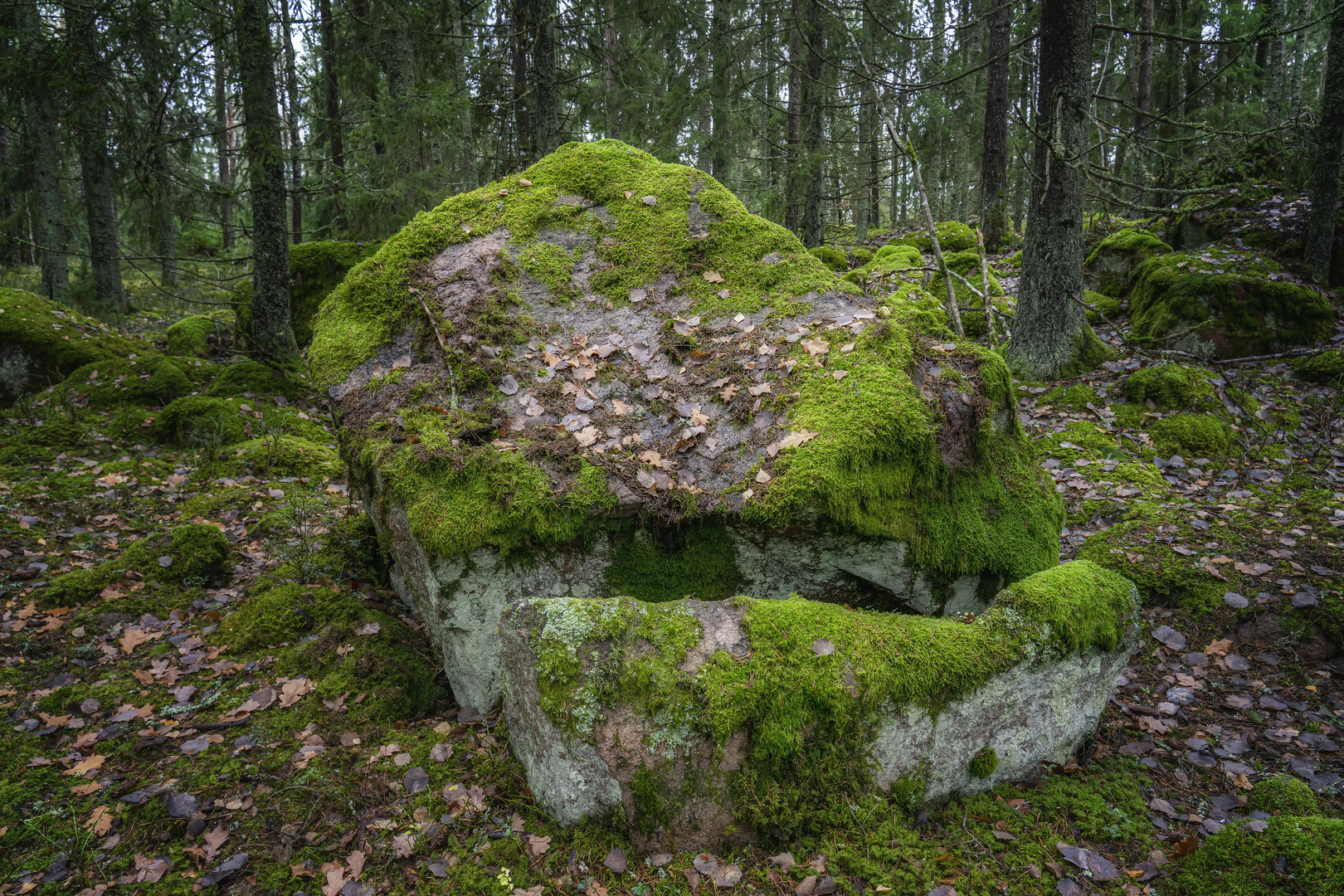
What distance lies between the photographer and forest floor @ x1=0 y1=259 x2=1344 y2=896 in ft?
8.24

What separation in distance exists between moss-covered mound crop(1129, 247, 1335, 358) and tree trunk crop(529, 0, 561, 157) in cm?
848

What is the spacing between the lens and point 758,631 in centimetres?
277

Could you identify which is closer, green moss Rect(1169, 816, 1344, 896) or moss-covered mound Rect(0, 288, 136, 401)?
green moss Rect(1169, 816, 1344, 896)

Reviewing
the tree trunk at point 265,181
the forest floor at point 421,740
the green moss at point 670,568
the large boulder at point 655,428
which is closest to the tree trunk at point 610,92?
the tree trunk at point 265,181

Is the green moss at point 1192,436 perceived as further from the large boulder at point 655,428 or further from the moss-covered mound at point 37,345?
the moss-covered mound at point 37,345

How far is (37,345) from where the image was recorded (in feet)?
24.4

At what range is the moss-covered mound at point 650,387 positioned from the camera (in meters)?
3.39

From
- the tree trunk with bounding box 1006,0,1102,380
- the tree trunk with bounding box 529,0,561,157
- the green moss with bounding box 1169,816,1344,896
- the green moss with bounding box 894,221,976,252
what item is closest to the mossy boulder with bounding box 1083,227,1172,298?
the green moss with bounding box 894,221,976,252

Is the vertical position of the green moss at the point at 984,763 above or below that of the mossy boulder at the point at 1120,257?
below

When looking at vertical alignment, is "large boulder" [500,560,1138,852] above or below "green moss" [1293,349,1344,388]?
below

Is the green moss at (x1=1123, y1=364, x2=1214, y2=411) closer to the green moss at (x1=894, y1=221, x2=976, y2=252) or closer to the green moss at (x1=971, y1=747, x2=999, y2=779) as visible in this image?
the green moss at (x1=971, y1=747, x2=999, y2=779)

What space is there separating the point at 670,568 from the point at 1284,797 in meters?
2.92

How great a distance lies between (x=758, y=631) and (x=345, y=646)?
103 inches

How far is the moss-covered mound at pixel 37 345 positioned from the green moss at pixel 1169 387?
12067mm
